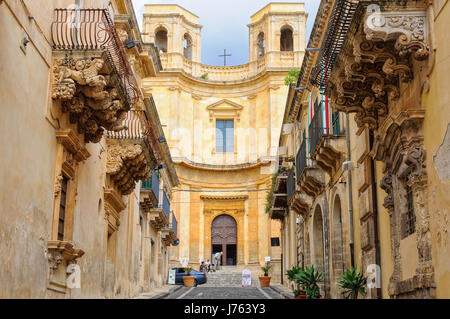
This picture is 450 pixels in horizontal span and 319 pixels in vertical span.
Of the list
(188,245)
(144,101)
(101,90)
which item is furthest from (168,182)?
(101,90)

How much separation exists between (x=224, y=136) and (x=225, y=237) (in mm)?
7195

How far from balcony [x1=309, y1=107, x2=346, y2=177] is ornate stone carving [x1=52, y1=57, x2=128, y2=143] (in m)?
5.47

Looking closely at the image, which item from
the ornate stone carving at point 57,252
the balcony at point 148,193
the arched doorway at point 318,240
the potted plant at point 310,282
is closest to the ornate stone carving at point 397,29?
the ornate stone carving at point 57,252

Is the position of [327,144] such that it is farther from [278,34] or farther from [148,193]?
[278,34]

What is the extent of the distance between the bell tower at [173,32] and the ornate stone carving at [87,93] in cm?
3227

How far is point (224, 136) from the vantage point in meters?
46.7

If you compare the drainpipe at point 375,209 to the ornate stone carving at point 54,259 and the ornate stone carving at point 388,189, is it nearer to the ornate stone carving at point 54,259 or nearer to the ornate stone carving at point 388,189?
the ornate stone carving at point 388,189

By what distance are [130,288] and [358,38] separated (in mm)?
13778

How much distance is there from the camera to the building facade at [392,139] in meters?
8.63

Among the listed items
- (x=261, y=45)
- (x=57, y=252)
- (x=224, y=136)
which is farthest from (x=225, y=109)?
(x=57, y=252)

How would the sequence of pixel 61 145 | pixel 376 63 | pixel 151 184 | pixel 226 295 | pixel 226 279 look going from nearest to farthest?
1. pixel 376 63
2. pixel 61 145
3. pixel 151 184
4. pixel 226 295
5. pixel 226 279

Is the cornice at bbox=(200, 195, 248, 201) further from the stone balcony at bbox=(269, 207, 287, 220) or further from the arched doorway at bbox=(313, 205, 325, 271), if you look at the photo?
the arched doorway at bbox=(313, 205, 325, 271)

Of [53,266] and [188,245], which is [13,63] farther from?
[188,245]

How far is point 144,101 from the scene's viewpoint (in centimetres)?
2227
